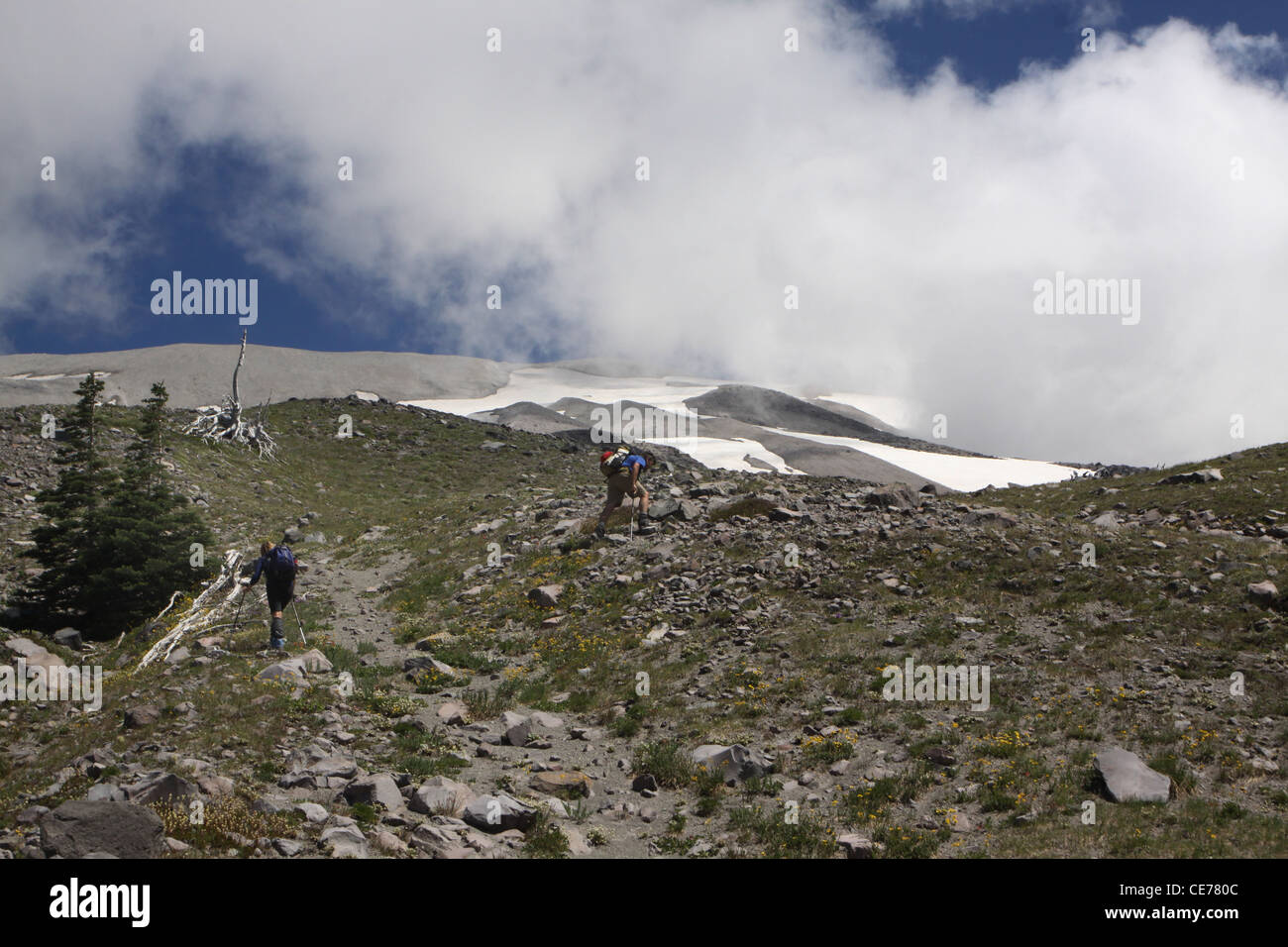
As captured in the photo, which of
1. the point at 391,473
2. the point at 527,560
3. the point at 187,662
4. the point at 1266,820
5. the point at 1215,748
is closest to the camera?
the point at 1266,820

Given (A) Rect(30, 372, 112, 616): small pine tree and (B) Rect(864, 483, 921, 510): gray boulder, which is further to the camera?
(B) Rect(864, 483, 921, 510): gray boulder

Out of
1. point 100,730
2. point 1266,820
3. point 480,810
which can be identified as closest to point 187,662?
point 100,730

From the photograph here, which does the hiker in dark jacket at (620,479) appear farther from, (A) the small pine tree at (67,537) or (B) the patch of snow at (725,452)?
(B) the patch of snow at (725,452)

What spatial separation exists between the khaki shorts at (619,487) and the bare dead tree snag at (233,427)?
30.5 meters

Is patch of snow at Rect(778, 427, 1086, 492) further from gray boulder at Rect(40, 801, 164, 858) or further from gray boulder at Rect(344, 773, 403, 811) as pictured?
gray boulder at Rect(40, 801, 164, 858)

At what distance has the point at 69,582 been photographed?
21625mm

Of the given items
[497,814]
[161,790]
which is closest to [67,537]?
[161,790]

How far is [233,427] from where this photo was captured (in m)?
47.1

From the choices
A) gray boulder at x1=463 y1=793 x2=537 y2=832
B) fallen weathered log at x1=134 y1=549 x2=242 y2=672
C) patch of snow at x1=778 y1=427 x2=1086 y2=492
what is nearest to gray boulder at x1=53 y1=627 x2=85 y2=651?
fallen weathered log at x1=134 y1=549 x2=242 y2=672

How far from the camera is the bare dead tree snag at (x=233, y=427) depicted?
45562 millimetres

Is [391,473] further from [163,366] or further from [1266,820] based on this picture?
[163,366]

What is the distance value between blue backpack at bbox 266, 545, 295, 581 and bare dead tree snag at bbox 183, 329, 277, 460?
32727 mm

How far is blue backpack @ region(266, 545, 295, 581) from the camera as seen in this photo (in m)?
16.2
